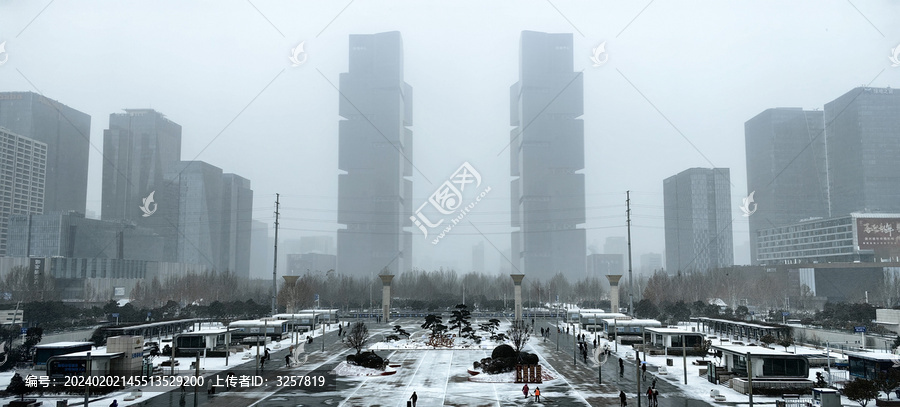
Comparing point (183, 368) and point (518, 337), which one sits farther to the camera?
point (518, 337)

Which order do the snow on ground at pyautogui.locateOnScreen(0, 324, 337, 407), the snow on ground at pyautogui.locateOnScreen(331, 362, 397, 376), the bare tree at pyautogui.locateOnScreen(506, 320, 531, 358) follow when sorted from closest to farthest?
the snow on ground at pyautogui.locateOnScreen(0, 324, 337, 407) < the snow on ground at pyautogui.locateOnScreen(331, 362, 397, 376) < the bare tree at pyautogui.locateOnScreen(506, 320, 531, 358)

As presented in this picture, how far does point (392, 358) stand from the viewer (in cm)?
5809

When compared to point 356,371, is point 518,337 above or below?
above

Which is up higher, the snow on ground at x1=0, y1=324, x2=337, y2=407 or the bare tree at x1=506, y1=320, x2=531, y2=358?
the bare tree at x1=506, y1=320, x2=531, y2=358

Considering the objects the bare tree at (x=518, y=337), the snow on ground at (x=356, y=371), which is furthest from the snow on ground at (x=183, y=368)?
the bare tree at (x=518, y=337)

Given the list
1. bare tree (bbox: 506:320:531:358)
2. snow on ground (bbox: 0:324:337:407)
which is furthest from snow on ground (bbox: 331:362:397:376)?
bare tree (bbox: 506:320:531:358)

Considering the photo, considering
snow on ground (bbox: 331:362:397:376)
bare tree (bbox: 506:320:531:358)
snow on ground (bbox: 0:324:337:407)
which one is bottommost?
snow on ground (bbox: 0:324:337:407)

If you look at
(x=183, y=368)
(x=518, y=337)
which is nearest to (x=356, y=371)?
(x=518, y=337)

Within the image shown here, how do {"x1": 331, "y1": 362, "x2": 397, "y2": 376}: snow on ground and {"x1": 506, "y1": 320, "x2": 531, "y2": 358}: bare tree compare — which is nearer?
{"x1": 331, "y1": 362, "x2": 397, "y2": 376}: snow on ground

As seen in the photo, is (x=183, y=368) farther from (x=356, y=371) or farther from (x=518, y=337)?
(x=518, y=337)

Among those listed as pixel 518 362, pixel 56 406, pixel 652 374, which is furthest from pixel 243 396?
pixel 652 374

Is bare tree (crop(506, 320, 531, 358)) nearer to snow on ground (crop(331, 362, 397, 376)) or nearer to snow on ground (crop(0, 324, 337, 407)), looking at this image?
snow on ground (crop(331, 362, 397, 376))

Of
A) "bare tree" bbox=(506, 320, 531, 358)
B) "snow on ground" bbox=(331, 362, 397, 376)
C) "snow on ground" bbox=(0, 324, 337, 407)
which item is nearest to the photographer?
"snow on ground" bbox=(0, 324, 337, 407)

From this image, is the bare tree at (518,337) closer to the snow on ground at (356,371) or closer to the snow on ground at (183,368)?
the snow on ground at (356,371)
